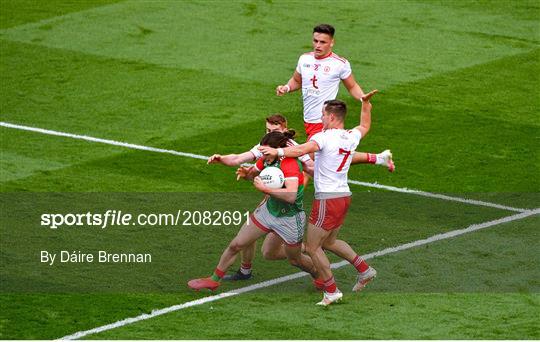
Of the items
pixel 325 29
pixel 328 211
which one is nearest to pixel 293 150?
pixel 328 211

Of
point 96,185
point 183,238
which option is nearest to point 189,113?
point 96,185

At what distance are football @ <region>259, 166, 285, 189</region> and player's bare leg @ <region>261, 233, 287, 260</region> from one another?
3.35ft

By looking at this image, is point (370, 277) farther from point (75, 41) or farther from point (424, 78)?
point (75, 41)

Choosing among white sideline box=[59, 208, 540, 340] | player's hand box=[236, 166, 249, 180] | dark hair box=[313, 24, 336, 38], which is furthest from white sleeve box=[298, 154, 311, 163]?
player's hand box=[236, 166, 249, 180]

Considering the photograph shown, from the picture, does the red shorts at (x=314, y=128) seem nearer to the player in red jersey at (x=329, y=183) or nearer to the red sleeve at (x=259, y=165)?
the player in red jersey at (x=329, y=183)

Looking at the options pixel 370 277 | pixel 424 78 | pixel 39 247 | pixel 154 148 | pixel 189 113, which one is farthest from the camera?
pixel 424 78

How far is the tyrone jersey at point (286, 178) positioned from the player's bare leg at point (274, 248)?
0.59 meters

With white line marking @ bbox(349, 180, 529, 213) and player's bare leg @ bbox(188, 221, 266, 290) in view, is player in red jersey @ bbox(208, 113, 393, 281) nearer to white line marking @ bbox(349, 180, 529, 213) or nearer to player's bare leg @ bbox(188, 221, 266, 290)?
player's bare leg @ bbox(188, 221, 266, 290)

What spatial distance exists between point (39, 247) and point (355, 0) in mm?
14451

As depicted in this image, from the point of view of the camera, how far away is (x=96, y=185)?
71.9 ft

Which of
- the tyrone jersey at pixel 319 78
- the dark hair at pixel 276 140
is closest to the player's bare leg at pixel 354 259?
the dark hair at pixel 276 140

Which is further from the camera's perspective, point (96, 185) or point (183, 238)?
point (96, 185)

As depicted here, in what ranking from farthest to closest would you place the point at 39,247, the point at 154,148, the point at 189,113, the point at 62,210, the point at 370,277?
the point at 189,113 → the point at 154,148 → the point at 62,210 → the point at 39,247 → the point at 370,277

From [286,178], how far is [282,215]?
1.50ft
